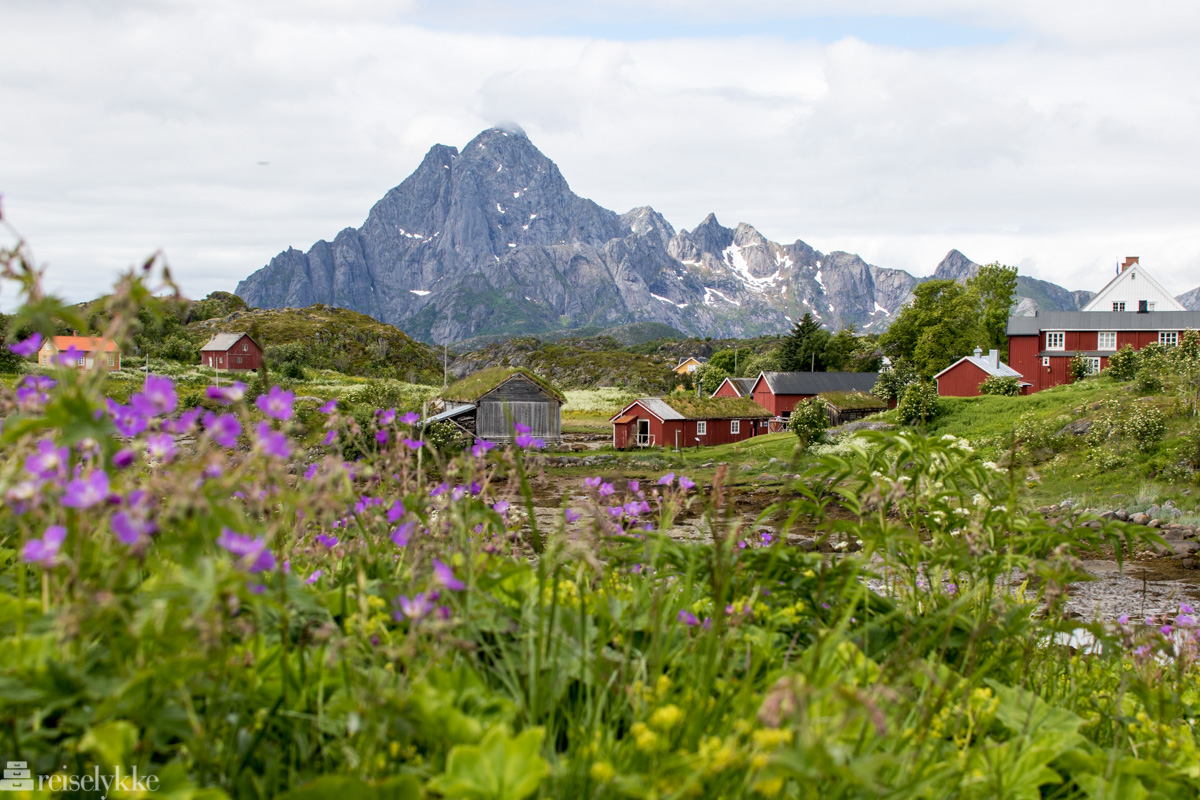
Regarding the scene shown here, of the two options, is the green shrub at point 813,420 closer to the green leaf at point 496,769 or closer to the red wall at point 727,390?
the red wall at point 727,390

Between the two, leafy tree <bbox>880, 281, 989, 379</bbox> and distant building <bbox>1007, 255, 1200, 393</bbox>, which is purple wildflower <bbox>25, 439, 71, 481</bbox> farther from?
distant building <bbox>1007, 255, 1200, 393</bbox>

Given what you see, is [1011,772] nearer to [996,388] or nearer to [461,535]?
[461,535]

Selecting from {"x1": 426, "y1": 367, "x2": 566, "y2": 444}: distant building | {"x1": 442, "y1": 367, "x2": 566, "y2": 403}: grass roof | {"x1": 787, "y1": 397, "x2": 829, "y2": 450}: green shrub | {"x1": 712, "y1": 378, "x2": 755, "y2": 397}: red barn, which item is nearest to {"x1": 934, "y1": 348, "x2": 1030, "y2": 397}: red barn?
{"x1": 787, "y1": 397, "x2": 829, "y2": 450}: green shrub

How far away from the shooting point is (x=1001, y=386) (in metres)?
47.7

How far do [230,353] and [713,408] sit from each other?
5233 centimetres

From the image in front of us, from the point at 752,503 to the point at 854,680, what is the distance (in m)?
27.7

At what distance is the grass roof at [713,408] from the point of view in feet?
171

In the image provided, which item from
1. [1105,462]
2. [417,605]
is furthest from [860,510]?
[1105,462]

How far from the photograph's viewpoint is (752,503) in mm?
29172

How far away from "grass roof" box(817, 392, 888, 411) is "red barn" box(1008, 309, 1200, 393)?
1405 cm

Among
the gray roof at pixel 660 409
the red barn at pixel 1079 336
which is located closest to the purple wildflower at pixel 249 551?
the gray roof at pixel 660 409

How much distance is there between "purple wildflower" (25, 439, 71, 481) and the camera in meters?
1.36

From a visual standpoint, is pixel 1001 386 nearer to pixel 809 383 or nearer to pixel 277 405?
pixel 809 383

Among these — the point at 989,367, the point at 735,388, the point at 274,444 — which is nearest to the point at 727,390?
the point at 735,388
